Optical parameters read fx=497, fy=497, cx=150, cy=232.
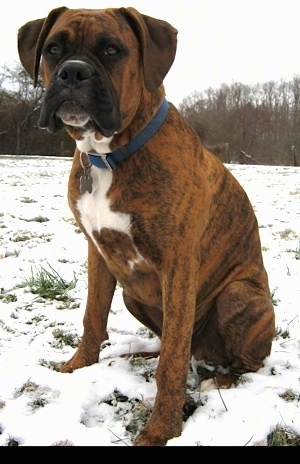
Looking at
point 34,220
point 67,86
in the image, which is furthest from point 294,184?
point 67,86

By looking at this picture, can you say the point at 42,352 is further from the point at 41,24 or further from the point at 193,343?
the point at 41,24

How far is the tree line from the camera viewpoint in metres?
29.9

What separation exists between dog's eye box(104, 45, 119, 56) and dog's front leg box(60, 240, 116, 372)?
1038mm

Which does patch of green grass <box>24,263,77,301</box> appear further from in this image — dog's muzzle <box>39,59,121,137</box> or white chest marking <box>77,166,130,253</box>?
dog's muzzle <box>39,59,121,137</box>

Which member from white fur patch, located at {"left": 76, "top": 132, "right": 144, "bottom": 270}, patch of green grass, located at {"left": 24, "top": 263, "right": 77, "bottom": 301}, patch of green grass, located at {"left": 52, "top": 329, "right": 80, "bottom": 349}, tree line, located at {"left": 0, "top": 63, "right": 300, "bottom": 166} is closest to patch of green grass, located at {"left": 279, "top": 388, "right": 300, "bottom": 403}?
white fur patch, located at {"left": 76, "top": 132, "right": 144, "bottom": 270}

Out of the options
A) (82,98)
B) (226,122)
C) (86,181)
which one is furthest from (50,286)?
(226,122)

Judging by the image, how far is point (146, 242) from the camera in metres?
2.20

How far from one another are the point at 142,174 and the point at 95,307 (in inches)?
36.4

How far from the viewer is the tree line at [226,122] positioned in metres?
29.9

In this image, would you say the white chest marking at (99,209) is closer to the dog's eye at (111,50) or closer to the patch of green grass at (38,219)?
the dog's eye at (111,50)

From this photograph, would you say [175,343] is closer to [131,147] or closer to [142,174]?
[142,174]

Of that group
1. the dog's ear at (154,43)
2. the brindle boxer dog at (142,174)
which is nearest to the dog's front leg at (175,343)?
the brindle boxer dog at (142,174)

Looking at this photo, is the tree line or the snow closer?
the snow

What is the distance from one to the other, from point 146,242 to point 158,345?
1003mm
